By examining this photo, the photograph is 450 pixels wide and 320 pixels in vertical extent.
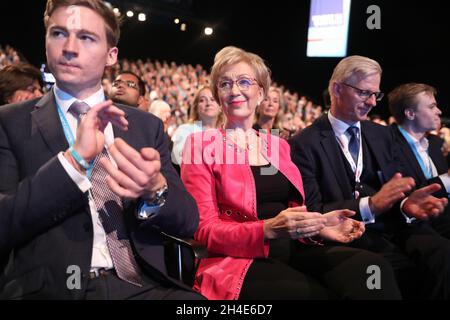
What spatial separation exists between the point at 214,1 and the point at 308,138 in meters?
12.7

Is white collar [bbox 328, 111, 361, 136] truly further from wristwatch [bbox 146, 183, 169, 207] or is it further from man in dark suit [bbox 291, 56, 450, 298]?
wristwatch [bbox 146, 183, 169, 207]

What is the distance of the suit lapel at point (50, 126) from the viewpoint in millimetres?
1451

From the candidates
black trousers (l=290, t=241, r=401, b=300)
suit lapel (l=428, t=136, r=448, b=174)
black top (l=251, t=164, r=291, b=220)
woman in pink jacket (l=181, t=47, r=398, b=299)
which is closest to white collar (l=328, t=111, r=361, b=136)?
woman in pink jacket (l=181, t=47, r=398, b=299)

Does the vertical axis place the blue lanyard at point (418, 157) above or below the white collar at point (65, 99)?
below

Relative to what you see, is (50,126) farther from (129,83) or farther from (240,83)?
(129,83)

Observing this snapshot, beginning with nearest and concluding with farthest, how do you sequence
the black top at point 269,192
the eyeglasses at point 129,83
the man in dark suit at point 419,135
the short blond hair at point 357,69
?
the black top at point 269,192, the short blond hair at point 357,69, the man in dark suit at point 419,135, the eyeglasses at point 129,83

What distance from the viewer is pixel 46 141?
4.76ft

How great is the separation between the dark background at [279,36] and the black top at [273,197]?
7.94 metres

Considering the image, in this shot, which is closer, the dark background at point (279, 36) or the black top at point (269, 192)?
the black top at point (269, 192)

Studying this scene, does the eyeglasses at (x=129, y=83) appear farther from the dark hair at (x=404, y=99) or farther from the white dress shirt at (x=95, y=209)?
the white dress shirt at (x=95, y=209)

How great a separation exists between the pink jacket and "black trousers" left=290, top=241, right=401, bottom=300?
286 mm

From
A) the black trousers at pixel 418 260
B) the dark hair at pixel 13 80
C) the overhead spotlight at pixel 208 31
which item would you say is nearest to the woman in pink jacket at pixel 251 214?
the black trousers at pixel 418 260
